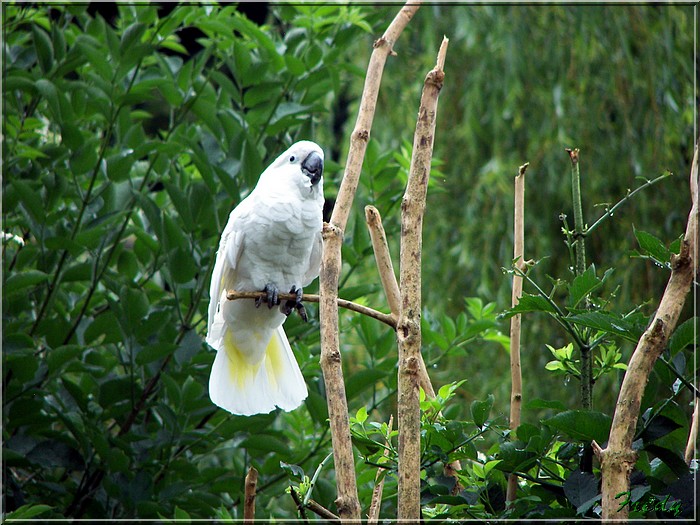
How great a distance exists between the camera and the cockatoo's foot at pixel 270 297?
137 cm

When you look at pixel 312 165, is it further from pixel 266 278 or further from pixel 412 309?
pixel 412 309

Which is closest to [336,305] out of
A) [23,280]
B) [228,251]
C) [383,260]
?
[383,260]

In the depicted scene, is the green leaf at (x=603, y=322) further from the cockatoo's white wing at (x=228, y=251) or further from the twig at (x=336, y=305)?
the cockatoo's white wing at (x=228, y=251)

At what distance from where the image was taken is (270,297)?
4.50 ft

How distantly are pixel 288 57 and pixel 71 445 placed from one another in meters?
1.02

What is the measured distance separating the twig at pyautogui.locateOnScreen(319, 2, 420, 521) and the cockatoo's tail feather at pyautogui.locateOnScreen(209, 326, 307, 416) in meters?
0.36

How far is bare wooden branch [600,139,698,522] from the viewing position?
0.76 meters

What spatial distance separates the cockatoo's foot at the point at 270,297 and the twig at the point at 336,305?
33 cm

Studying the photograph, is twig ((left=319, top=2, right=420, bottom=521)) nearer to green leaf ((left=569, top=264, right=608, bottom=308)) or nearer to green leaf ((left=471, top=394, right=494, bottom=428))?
green leaf ((left=471, top=394, right=494, bottom=428))

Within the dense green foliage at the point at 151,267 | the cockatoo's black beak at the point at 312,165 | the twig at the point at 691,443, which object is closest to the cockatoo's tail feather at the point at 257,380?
the dense green foliage at the point at 151,267

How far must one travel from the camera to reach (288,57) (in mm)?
1758

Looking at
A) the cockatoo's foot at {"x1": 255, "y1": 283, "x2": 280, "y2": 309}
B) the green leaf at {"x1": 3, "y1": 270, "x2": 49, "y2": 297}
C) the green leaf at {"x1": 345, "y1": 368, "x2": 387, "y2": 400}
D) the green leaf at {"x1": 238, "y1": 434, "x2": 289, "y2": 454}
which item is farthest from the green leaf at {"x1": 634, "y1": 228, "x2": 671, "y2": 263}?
the green leaf at {"x1": 3, "y1": 270, "x2": 49, "y2": 297}

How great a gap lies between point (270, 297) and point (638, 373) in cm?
75

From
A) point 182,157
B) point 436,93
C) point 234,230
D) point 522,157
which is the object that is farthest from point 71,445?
point 522,157
